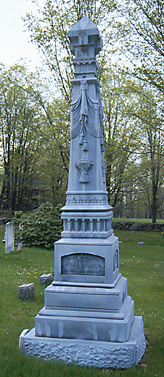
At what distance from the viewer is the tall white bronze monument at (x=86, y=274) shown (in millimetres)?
5008

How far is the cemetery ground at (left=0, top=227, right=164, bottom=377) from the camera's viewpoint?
4605 millimetres

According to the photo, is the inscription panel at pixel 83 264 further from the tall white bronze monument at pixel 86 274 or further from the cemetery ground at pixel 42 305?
the cemetery ground at pixel 42 305

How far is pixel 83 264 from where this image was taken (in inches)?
223

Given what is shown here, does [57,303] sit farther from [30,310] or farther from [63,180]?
[63,180]

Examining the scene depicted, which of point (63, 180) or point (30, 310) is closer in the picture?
point (30, 310)

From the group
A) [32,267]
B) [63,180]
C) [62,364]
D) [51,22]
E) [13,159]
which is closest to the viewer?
[62,364]

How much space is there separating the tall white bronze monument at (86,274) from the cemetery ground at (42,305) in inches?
10.7

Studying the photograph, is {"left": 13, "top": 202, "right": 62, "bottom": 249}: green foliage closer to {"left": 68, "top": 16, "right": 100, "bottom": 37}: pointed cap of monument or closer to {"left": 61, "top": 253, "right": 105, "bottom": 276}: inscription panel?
{"left": 61, "top": 253, "right": 105, "bottom": 276}: inscription panel

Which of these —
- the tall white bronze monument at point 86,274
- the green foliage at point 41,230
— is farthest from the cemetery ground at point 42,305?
the green foliage at point 41,230

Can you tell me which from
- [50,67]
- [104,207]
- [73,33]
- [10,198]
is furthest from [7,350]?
[10,198]

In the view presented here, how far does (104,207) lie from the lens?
582 centimetres

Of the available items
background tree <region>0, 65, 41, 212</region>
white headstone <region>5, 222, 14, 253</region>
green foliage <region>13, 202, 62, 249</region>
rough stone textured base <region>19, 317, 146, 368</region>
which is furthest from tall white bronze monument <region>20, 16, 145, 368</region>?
background tree <region>0, 65, 41, 212</region>

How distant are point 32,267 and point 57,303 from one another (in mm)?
6883

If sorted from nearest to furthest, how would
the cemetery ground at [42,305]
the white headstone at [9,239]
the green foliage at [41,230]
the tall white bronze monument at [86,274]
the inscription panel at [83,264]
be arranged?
the cemetery ground at [42,305] → the tall white bronze monument at [86,274] → the inscription panel at [83,264] → the white headstone at [9,239] → the green foliage at [41,230]
